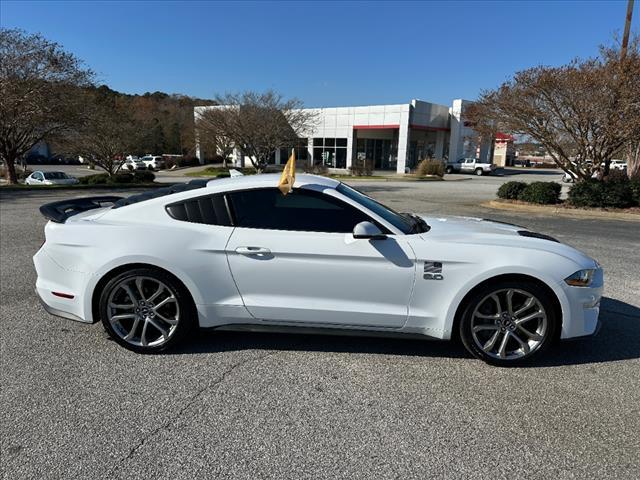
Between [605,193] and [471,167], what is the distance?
105 feet

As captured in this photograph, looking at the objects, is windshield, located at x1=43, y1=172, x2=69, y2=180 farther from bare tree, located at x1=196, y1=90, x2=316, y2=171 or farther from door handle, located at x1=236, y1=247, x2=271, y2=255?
door handle, located at x1=236, y1=247, x2=271, y2=255

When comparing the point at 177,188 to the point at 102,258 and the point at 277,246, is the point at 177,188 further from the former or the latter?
the point at 277,246

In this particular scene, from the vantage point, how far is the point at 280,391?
307 centimetres

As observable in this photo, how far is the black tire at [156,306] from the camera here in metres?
3.49

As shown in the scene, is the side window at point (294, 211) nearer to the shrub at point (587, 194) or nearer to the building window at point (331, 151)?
the shrub at point (587, 194)

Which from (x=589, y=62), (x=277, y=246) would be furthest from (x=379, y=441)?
(x=589, y=62)

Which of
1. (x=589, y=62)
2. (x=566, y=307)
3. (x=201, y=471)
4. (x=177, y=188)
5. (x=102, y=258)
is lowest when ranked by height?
(x=201, y=471)

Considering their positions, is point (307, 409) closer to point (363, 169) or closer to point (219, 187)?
point (219, 187)

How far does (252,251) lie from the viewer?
133 inches

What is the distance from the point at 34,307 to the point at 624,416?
214 inches

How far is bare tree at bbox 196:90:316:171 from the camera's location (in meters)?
23.8

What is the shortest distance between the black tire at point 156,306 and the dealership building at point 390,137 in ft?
135

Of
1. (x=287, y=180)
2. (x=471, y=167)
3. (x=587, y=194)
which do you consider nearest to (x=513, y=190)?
(x=587, y=194)

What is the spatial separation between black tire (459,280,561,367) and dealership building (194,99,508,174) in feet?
135
